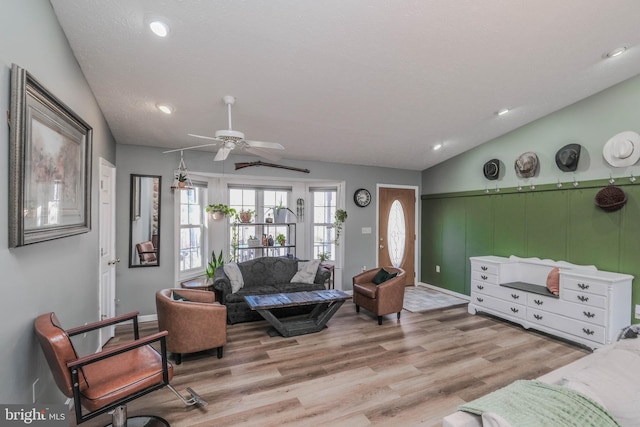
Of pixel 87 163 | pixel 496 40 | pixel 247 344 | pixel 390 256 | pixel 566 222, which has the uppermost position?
pixel 496 40

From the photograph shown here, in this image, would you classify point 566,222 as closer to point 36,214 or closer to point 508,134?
point 508,134

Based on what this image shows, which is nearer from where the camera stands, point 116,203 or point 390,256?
point 116,203

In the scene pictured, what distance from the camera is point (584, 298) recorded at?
3.39 meters

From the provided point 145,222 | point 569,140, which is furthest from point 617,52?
point 145,222

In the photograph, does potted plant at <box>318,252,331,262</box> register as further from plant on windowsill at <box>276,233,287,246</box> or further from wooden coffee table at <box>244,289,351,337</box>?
wooden coffee table at <box>244,289,351,337</box>

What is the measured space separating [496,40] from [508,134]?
2659 millimetres

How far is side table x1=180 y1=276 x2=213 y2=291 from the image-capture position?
4.30 metres

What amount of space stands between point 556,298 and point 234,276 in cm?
431

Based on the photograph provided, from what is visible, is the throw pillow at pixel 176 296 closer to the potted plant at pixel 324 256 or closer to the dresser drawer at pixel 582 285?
the potted plant at pixel 324 256

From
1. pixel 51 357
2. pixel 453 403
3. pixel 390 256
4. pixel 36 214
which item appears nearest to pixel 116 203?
pixel 36 214

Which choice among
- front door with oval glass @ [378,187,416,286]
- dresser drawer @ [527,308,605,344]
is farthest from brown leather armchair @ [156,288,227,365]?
dresser drawer @ [527,308,605,344]

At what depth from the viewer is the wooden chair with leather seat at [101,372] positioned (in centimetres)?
162

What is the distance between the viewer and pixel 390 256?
621cm

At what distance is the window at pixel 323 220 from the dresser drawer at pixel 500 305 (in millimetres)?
2633
